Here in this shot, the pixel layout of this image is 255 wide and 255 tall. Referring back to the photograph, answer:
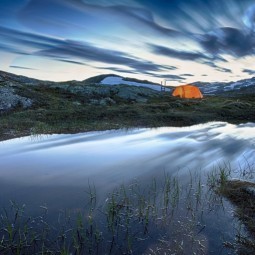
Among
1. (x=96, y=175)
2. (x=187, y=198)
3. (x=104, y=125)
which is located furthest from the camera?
(x=104, y=125)

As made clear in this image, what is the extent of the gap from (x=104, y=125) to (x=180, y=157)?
1166 centimetres

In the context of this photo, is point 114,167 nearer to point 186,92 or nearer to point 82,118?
point 82,118

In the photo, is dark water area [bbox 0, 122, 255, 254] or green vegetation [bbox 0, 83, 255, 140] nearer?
dark water area [bbox 0, 122, 255, 254]

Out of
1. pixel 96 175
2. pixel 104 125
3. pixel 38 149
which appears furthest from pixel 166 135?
pixel 96 175

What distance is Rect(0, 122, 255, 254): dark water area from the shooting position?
24.6ft

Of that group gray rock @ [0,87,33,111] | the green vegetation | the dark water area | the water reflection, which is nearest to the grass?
the dark water area

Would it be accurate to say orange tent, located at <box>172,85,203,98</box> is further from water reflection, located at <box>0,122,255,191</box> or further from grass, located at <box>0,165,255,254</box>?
grass, located at <box>0,165,255,254</box>

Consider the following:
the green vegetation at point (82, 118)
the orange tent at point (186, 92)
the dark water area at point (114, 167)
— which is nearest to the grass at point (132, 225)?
the dark water area at point (114, 167)

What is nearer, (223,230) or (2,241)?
(2,241)

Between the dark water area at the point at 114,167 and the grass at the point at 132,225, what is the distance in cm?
7

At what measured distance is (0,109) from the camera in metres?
30.6

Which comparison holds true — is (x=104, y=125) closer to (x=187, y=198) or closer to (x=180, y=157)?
(x=180, y=157)

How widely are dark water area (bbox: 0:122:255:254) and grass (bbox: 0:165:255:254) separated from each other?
0.07 meters

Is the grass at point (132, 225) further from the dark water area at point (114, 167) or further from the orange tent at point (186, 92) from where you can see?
the orange tent at point (186, 92)
